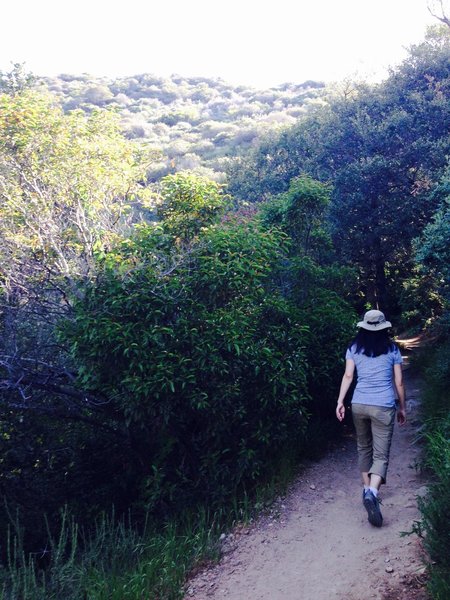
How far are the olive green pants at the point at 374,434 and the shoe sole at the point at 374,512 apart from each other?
0.84 feet

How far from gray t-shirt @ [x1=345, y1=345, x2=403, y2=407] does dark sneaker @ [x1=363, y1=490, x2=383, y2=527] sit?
30.9 inches

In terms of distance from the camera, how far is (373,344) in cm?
546

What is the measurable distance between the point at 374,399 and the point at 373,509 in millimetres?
920

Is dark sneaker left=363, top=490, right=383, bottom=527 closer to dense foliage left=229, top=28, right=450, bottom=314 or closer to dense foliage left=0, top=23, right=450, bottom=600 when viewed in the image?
dense foliage left=0, top=23, right=450, bottom=600

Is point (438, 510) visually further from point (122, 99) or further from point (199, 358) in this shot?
point (122, 99)

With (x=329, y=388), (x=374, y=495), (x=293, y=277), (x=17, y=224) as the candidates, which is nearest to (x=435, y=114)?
(x=293, y=277)

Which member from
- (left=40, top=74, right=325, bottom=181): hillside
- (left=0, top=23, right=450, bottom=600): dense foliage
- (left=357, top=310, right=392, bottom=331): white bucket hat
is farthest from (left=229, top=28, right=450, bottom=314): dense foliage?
(left=40, top=74, right=325, bottom=181): hillside

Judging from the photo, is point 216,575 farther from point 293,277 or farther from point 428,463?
point 293,277

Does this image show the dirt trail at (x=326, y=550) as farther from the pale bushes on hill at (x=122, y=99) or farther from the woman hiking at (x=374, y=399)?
the pale bushes on hill at (x=122, y=99)

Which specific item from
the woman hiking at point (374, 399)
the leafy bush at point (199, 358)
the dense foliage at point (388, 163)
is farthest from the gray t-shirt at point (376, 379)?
the dense foliage at point (388, 163)

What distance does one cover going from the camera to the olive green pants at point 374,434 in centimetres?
525

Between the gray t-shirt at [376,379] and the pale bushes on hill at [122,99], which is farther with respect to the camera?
the pale bushes on hill at [122,99]

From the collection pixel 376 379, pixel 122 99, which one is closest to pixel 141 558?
pixel 376 379

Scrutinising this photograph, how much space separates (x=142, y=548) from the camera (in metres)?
5.50
